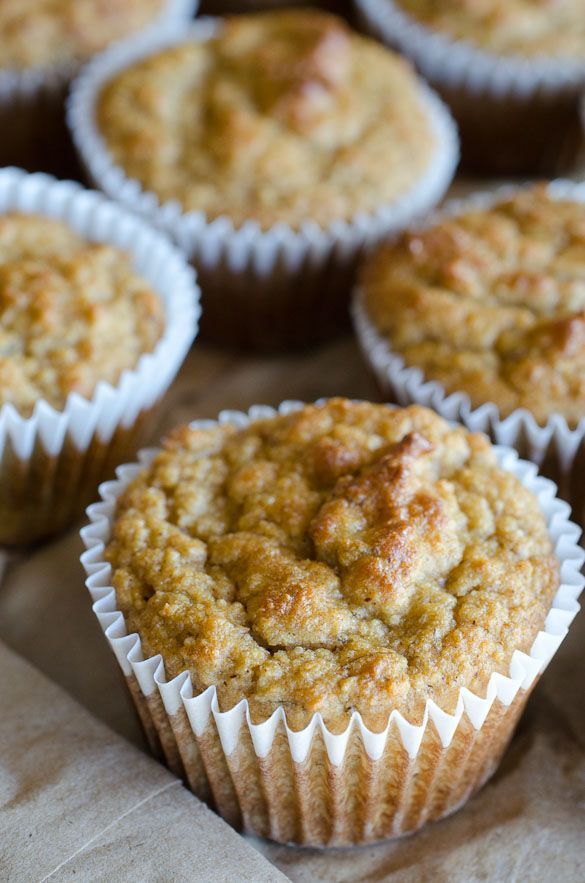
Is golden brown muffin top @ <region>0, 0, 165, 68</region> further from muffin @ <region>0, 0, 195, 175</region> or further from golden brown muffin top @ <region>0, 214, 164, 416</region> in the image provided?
golden brown muffin top @ <region>0, 214, 164, 416</region>

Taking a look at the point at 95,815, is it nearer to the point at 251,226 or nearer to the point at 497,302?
the point at 497,302

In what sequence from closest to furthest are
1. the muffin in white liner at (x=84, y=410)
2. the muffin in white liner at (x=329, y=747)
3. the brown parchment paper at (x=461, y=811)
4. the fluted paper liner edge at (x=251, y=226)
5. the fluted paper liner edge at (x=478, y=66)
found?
the muffin in white liner at (x=329, y=747), the brown parchment paper at (x=461, y=811), the muffin in white liner at (x=84, y=410), the fluted paper liner edge at (x=251, y=226), the fluted paper liner edge at (x=478, y=66)

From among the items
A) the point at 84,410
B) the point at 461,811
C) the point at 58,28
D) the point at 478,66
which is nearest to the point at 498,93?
the point at 478,66

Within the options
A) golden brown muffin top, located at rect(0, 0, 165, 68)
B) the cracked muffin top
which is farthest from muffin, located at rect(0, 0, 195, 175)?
the cracked muffin top

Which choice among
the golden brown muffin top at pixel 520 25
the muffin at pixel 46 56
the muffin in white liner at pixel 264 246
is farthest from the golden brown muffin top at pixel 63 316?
the golden brown muffin top at pixel 520 25

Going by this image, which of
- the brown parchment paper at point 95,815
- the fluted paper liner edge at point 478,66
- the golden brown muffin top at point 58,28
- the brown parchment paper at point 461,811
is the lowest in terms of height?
the brown parchment paper at point 461,811

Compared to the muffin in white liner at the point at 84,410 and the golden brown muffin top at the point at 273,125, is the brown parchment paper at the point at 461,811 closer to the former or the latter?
the muffin in white liner at the point at 84,410
